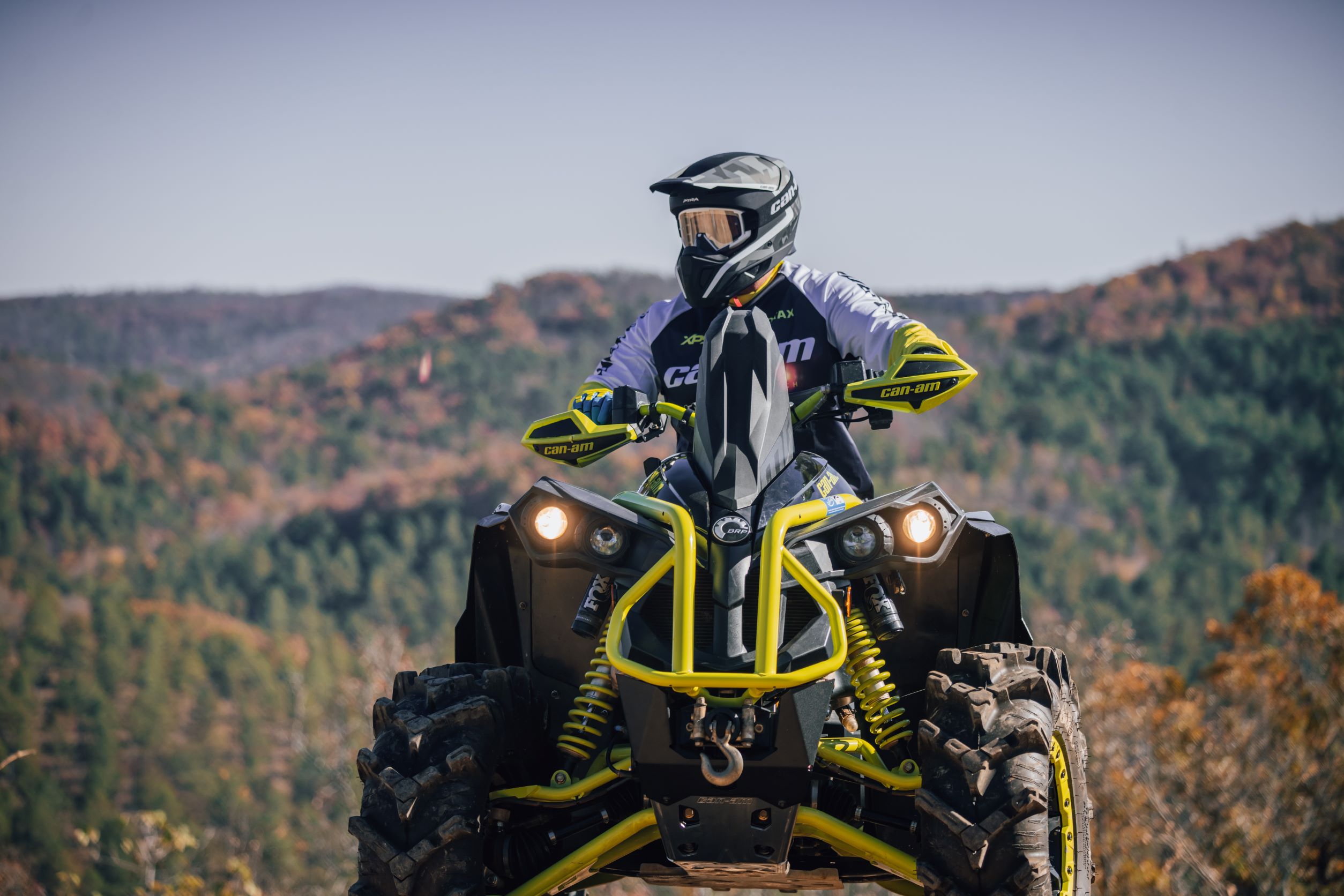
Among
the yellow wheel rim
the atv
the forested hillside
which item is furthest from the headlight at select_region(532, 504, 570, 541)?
the forested hillside

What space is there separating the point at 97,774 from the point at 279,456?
3671 centimetres

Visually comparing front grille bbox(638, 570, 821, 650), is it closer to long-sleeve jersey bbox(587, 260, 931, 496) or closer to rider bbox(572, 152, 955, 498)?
rider bbox(572, 152, 955, 498)

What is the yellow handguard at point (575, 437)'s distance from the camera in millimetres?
6703

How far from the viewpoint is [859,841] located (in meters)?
5.62

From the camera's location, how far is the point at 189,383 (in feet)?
329

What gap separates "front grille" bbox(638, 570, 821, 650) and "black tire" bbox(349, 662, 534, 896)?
2.35ft

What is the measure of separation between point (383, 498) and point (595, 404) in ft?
255

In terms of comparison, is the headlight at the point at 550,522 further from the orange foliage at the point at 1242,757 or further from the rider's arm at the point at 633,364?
the orange foliage at the point at 1242,757

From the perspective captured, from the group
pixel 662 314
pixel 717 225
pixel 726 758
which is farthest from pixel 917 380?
pixel 662 314

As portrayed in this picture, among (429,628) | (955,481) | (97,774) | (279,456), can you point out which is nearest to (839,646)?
(97,774)

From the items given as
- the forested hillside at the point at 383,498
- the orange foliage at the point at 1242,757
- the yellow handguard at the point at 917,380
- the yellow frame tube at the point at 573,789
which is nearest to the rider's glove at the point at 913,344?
the yellow handguard at the point at 917,380

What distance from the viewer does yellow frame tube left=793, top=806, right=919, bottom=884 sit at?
5.57 meters

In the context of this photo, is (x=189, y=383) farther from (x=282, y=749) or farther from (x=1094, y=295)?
(x=1094, y=295)

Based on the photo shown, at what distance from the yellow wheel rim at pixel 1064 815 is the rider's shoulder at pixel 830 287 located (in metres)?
2.32
